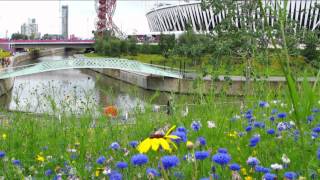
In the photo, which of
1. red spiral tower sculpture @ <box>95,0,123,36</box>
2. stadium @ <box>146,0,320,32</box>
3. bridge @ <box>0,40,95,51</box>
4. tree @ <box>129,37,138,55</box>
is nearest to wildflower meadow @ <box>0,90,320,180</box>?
tree @ <box>129,37,138,55</box>

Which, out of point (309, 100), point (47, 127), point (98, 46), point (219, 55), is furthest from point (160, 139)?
point (98, 46)

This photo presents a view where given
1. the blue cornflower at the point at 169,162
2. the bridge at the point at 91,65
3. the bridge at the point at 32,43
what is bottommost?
the bridge at the point at 32,43

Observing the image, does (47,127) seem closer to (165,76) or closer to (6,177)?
(6,177)

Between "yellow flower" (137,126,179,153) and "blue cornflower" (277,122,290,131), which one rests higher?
"yellow flower" (137,126,179,153)

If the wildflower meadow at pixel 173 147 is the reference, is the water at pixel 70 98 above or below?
below

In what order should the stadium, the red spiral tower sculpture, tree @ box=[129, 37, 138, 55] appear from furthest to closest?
the red spiral tower sculpture, the stadium, tree @ box=[129, 37, 138, 55]

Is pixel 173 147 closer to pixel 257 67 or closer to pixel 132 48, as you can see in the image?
pixel 257 67

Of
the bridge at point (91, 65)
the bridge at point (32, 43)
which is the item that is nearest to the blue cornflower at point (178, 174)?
the bridge at point (91, 65)

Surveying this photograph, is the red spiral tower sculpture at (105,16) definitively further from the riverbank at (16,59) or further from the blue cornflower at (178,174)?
the blue cornflower at (178,174)

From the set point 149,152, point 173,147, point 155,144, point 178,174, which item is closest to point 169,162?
point 155,144

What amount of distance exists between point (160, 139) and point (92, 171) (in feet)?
4.44

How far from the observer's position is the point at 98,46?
54781 millimetres

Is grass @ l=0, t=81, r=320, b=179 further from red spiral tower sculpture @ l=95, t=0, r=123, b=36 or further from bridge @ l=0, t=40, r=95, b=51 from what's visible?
red spiral tower sculpture @ l=95, t=0, r=123, b=36

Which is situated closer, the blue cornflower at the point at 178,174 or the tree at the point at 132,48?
the blue cornflower at the point at 178,174
